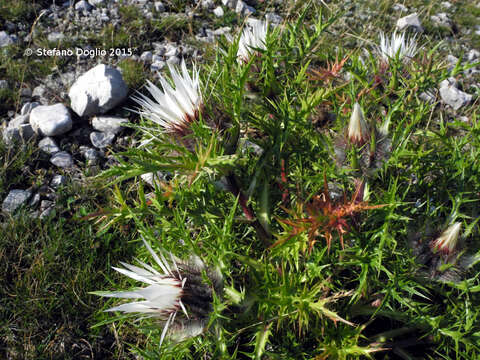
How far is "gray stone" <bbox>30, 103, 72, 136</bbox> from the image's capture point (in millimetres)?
2404

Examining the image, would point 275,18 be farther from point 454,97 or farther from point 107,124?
point 107,124

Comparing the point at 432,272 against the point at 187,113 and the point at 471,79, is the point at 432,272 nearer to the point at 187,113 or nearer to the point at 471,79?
the point at 187,113

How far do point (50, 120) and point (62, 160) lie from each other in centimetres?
28

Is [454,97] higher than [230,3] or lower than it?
lower

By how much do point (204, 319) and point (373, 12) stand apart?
3.13 meters

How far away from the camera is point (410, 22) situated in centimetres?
336

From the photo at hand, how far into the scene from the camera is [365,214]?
1346 millimetres

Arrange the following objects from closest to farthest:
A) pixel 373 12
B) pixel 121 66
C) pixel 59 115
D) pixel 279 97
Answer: pixel 279 97
pixel 59 115
pixel 121 66
pixel 373 12

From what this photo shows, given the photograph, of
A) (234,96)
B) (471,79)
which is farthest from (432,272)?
(471,79)

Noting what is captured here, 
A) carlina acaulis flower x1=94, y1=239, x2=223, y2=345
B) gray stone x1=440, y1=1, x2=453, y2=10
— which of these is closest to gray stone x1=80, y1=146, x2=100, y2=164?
carlina acaulis flower x1=94, y1=239, x2=223, y2=345

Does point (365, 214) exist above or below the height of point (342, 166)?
below

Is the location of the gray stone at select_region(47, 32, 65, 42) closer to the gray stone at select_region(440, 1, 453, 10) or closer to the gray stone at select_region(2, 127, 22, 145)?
the gray stone at select_region(2, 127, 22, 145)

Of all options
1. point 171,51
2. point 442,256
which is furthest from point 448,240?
point 171,51

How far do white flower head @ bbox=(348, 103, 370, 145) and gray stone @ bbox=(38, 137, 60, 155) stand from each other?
5.91 ft
